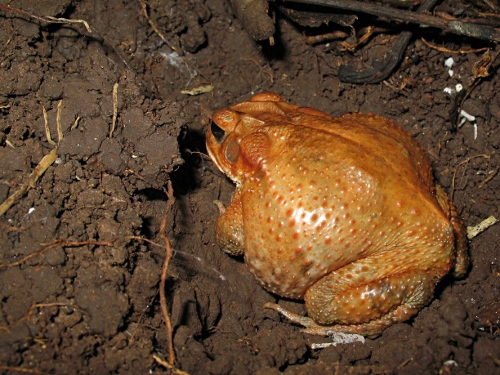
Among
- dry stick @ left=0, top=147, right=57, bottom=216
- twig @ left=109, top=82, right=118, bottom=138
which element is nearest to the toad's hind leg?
twig @ left=109, top=82, right=118, bottom=138

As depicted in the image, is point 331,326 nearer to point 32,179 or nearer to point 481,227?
point 481,227

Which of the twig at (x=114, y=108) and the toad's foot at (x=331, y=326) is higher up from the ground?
the twig at (x=114, y=108)

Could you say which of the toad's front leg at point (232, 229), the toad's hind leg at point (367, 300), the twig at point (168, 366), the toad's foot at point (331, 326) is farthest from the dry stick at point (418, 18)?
the twig at point (168, 366)

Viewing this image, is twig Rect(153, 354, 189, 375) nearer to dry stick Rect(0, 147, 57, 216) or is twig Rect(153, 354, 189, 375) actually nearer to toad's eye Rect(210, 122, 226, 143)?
dry stick Rect(0, 147, 57, 216)

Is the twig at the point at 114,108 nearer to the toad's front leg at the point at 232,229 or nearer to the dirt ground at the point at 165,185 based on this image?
the dirt ground at the point at 165,185

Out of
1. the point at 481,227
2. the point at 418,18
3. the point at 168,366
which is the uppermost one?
the point at 418,18

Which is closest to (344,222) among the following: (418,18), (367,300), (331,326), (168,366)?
(367,300)

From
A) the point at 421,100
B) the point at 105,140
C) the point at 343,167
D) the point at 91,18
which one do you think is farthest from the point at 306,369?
the point at 91,18
